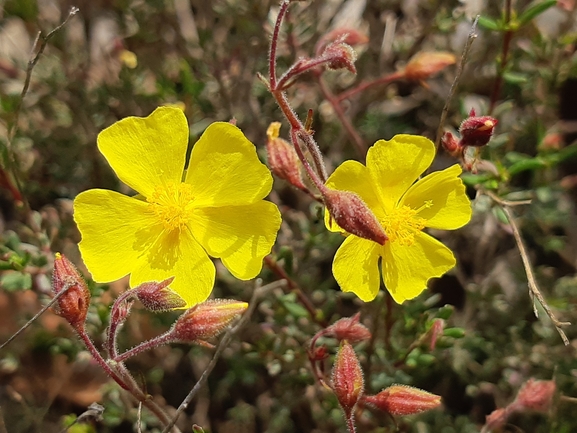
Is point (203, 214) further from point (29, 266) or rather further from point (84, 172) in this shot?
point (84, 172)

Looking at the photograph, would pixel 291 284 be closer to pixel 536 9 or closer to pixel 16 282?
pixel 16 282

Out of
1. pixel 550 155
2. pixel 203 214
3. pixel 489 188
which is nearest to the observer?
pixel 203 214

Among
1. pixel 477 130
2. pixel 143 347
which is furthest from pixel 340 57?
pixel 143 347

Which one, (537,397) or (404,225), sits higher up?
→ (404,225)

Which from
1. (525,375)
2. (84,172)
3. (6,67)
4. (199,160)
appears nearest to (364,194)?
(199,160)

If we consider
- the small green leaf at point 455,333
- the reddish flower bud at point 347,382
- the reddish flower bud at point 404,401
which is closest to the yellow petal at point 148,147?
the reddish flower bud at point 347,382

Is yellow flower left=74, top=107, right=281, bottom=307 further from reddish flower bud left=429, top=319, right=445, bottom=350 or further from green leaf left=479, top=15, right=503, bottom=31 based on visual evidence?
green leaf left=479, top=15, right=503, bottom=31

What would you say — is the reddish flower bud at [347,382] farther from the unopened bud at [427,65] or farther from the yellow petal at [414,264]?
the unopened bud at [427,65]
